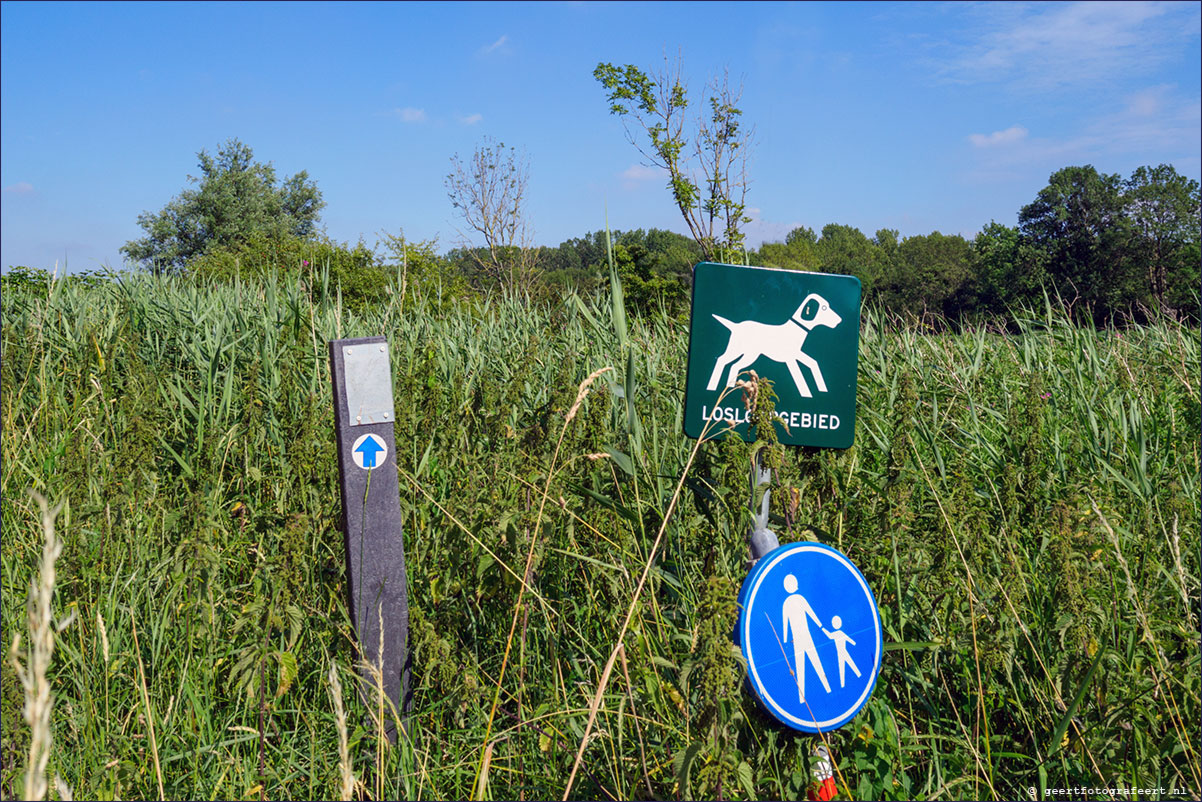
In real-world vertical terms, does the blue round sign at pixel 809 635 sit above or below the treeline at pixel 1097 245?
below

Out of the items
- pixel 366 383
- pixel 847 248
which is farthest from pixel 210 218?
pixel 847 248

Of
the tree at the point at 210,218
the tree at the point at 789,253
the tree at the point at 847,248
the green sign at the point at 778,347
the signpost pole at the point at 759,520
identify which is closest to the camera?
the signpost pole at the point at 759,520

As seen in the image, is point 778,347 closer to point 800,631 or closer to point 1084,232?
point 800,631

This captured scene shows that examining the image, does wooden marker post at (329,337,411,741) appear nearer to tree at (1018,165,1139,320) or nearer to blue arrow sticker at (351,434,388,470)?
blue arrow sticker at (351,434,388,470)

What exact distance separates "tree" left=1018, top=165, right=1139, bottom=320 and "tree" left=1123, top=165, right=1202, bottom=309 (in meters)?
0.77

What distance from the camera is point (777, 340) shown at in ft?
5.99

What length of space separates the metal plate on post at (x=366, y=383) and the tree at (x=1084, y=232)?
5195 cm

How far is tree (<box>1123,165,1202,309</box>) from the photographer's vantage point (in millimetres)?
46031

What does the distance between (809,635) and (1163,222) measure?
60.1 metres

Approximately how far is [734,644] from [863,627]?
0.31m

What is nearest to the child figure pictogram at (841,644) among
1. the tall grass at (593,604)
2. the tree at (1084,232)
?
the tall grass at (593,604)

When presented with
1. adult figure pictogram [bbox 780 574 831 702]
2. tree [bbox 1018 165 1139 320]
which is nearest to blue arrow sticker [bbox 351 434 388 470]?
adult figure pictogram [bbox 780 574 831 702]

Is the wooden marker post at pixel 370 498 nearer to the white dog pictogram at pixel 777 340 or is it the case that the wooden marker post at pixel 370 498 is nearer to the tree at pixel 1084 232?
the white dog pictogram at pixel 777 340

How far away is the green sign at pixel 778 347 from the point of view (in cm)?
183
